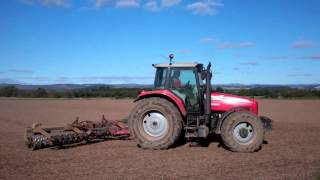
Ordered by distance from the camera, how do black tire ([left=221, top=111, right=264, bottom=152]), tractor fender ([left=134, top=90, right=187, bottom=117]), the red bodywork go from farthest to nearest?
the red bodywork → tractor fender ([left=134, top=90, right=187, bottom=117]) → black tire ([left=221, top=111, right=264, bottom=152])

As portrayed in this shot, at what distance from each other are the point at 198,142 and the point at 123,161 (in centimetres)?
357

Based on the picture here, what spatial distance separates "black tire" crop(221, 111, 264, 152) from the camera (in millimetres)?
11711

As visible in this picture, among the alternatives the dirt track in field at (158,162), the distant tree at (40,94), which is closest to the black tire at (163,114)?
the dirt track in field at (158,162)

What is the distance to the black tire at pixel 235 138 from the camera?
11711 mm

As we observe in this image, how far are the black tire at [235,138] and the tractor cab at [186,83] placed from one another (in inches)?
39.9

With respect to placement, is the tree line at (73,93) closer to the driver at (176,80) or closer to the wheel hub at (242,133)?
the driver at (176,80)

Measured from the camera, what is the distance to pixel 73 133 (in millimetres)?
12719

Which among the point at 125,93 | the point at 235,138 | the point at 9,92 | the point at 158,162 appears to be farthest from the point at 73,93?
the point at 158,162

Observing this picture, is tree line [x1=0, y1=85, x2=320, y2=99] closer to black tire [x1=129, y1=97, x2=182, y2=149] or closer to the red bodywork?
the red bodywork

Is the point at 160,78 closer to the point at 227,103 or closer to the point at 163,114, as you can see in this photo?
the point at 163,114

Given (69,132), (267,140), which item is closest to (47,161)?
(69,132)

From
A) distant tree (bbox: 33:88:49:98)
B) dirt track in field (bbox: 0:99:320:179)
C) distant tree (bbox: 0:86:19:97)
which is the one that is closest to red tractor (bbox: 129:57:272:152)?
dirt track in field (bbox: 0:99:320:179)

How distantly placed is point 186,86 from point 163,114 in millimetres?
984

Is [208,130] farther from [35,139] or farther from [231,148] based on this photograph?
[35,139]
